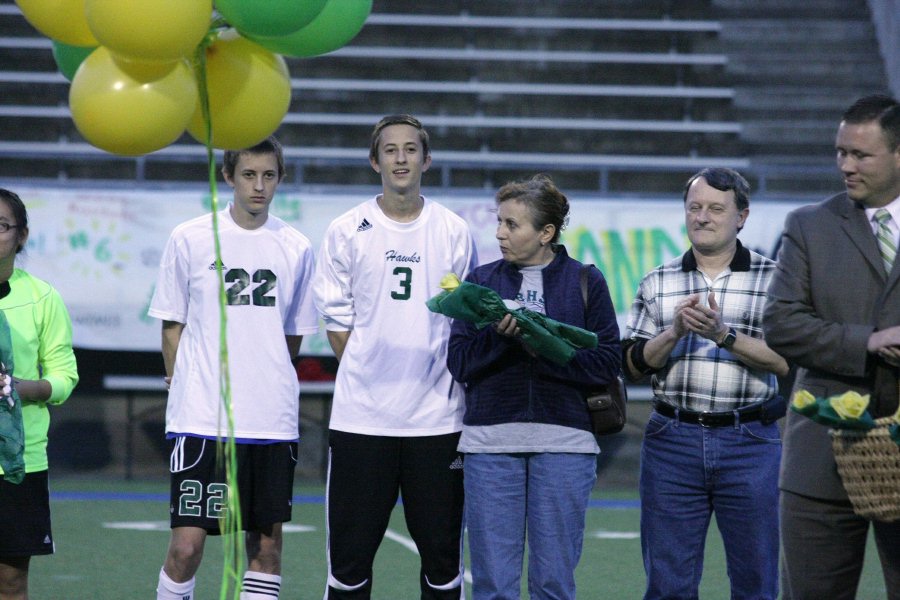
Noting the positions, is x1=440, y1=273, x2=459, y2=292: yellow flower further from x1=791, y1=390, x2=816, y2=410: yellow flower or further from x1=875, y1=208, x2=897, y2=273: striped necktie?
x1=875, y1=208, x2=897, y2=273: striped necktie

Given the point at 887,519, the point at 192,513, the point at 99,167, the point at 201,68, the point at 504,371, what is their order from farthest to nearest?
the point at 99,167 < the point at 192,513 < the point at 504,371 < the point at 201,68 < the point at 887,519

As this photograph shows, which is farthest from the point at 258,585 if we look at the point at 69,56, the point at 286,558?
the point at 286,558

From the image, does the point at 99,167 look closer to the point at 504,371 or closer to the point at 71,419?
the point at 71,419

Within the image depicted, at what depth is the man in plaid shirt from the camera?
3.98 metres

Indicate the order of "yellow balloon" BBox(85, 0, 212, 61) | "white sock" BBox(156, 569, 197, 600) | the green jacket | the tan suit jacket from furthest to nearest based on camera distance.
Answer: "white sock" BBox(156, 569, 197, 600) → the green jacket → the tan suit jacket → "yellow balloon" BBox(85, 0, 212, 61)

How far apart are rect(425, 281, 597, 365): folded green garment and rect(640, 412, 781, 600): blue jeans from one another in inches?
19.4

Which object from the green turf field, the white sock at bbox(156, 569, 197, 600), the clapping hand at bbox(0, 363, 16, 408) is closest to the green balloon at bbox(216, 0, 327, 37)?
the clapping hand at bbox(0, 363, 16, 408)

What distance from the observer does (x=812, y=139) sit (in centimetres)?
1367

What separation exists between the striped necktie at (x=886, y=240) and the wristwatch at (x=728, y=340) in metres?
0.66

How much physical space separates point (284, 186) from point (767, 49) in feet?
20.7

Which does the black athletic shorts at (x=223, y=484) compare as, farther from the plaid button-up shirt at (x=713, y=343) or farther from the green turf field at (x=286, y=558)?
the green turf field at (x=286, y=558)

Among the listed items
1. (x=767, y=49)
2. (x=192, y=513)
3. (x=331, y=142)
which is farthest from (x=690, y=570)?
(x=767, y=49)

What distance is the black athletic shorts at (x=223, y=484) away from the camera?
4.30 m

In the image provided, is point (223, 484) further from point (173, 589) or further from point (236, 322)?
point (236, 322)
